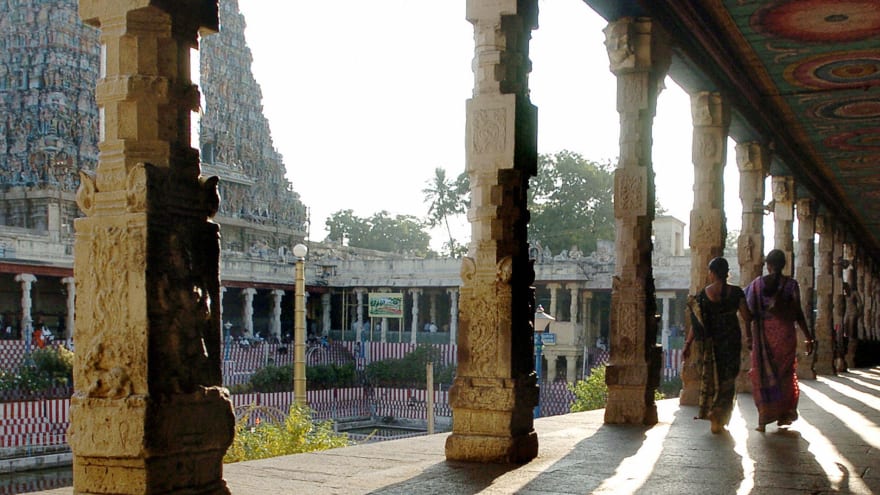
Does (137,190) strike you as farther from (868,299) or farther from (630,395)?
(868,299)

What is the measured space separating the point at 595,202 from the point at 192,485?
2025 inches

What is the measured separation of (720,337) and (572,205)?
47.1m

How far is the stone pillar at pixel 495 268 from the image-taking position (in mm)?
5211

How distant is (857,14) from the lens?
853cm

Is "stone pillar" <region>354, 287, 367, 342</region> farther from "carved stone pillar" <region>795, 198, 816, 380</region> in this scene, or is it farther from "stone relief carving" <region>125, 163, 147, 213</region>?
"stone relief carving" <region>125, 163, 147, 213</region>

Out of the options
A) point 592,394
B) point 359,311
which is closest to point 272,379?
point 592,394

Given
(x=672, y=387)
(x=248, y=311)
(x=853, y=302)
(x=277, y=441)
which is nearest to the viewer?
(x=277, y=441)

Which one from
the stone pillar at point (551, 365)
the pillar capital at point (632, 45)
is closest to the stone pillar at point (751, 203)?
the pillar capital at point (632, 45)

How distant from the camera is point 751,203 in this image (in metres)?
12.4

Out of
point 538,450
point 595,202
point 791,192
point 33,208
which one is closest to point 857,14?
point 538,450

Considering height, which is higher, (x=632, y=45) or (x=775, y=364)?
(x=632, y=45)

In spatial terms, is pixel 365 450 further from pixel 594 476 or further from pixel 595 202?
pixel 595 202

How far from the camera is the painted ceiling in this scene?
8234 mm

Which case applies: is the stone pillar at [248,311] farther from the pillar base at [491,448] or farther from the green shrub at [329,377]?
the pillar base at [491,448]
